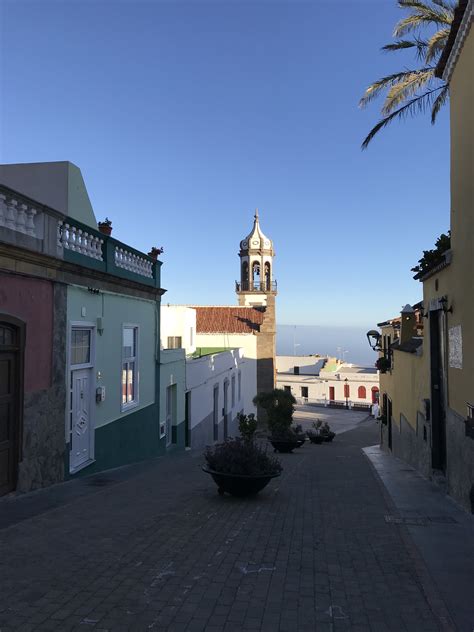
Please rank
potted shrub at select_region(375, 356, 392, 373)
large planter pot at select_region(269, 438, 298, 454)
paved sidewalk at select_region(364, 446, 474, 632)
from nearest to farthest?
paved sidewalk at select_region(364, 446, 474, 632) → large planter pot at select_region(269, 438, 298, 454) → potted shrub at select_region(375, 356, 392, 373)

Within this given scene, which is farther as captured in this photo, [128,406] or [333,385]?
[333,385]

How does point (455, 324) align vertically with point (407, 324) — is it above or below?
below

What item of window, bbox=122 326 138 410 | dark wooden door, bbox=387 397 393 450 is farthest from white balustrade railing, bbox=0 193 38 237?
dark wooden door, bbox=387 397 393 450

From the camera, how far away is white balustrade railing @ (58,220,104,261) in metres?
9.38

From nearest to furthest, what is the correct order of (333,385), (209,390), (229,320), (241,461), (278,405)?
(241,461) < (209,390) < (278,405) < (229,320) < (333,385)

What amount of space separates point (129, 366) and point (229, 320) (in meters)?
35.2

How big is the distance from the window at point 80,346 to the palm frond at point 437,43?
11.8 metres

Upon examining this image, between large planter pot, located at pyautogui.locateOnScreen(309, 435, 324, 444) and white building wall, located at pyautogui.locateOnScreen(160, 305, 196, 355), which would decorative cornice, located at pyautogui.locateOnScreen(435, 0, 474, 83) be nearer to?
large planter pot, located at pyautogui.locateOnScreen(309, 435, 324, 444)

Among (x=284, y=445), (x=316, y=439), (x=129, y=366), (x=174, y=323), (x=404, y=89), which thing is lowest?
(x=316, y=439)

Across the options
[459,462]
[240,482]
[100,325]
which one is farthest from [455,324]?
[100,325]

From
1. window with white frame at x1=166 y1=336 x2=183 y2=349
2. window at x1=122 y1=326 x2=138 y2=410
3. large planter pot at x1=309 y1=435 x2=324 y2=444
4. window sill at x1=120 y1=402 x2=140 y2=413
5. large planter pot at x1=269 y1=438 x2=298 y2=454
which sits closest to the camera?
window sill at x1=120 y1=402 x2=140 y2=413

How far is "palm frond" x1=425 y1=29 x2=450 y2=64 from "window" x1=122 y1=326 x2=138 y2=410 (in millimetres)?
10894

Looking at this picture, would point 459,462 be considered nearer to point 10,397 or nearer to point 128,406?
point 10,397

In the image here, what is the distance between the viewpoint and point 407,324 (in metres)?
17.2
